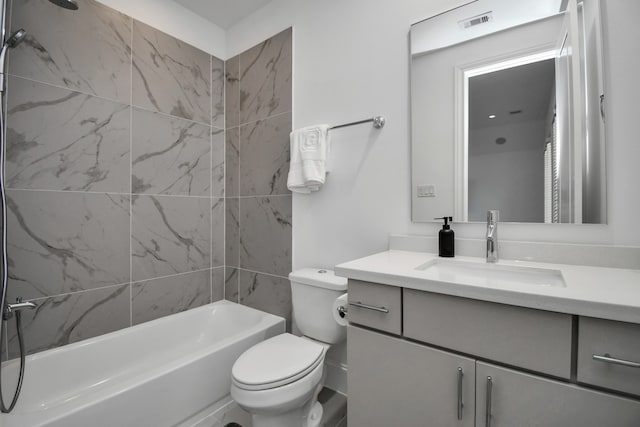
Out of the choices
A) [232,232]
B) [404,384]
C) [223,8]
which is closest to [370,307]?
[404,384]

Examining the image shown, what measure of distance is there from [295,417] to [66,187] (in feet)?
5.43

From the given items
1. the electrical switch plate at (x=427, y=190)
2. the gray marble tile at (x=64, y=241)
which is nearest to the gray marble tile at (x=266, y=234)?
the gray marble tile at (x=64, y=241)

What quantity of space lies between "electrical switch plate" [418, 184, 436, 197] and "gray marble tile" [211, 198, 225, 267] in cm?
155

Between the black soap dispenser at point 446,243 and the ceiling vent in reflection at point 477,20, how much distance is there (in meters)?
0.88

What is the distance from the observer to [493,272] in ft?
3.52

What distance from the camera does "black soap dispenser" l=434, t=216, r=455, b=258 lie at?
3.98 feet

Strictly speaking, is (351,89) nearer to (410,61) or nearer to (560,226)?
(410,61)

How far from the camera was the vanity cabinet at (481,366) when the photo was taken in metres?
0.62

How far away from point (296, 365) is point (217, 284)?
49.3 inches

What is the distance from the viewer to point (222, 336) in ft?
6.55

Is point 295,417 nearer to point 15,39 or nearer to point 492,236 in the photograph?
point 492,236

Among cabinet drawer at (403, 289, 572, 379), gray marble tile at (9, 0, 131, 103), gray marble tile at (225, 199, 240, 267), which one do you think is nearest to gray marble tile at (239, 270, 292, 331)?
gray marble tile at (225, 199, 240, 267)

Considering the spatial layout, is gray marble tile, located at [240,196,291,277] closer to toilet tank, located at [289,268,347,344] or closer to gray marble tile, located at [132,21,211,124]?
toilet tank, located at [289,268,347,344]

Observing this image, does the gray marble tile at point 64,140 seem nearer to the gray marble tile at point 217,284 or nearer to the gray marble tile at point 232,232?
the gray marble tile at point 232,232
